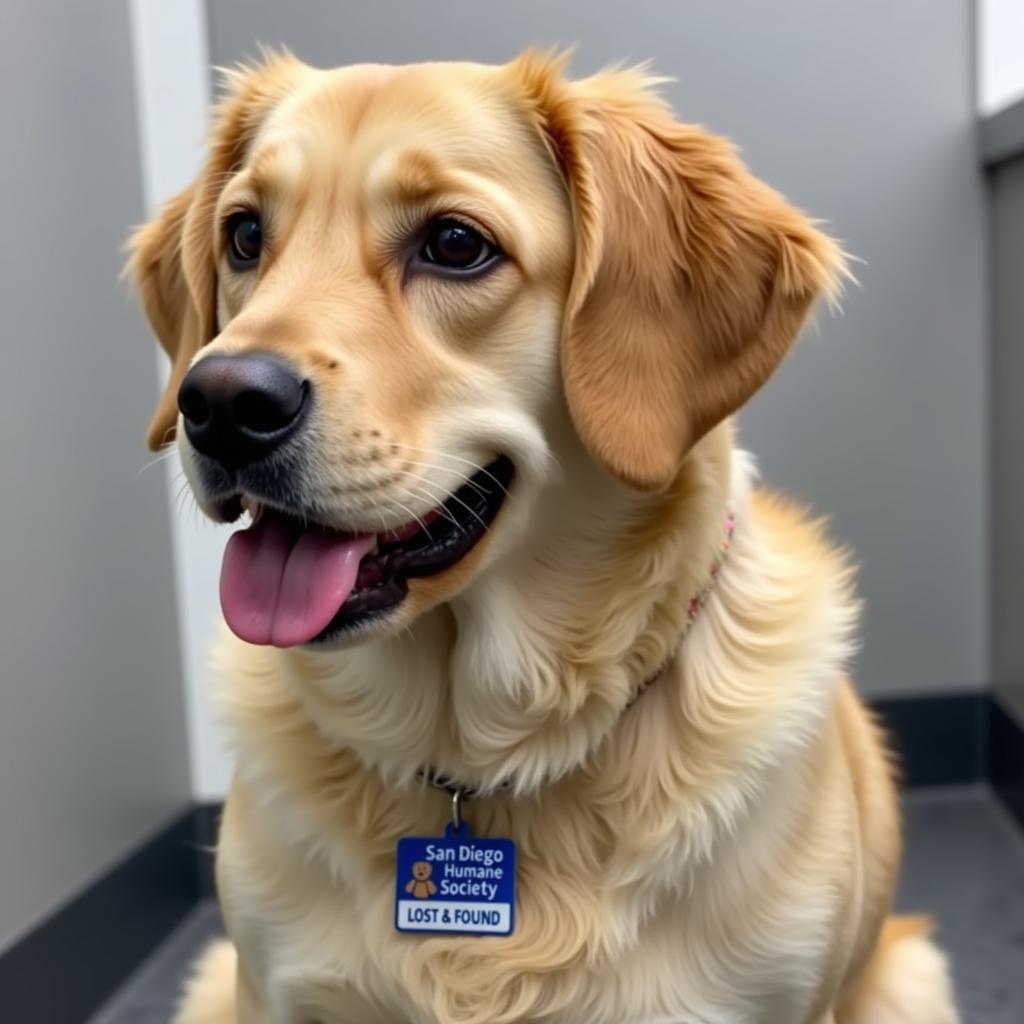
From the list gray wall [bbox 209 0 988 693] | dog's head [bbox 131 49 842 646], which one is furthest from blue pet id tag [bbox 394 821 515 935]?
gray wall [bbox 209 0 988 693]

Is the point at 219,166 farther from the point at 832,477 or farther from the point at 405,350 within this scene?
the point at 832,477

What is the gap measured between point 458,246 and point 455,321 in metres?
0.06

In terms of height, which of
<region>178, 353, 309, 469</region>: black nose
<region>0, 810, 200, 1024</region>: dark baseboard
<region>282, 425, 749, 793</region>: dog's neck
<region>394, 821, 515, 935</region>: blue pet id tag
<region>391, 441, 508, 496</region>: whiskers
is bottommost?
<region>0, 810, 200, 1024</region>: dark baseboard

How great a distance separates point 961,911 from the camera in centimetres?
197

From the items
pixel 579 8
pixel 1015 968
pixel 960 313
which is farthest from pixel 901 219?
pixel 1015 968

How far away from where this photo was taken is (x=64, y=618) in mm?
1695

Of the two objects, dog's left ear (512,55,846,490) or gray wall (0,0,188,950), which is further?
gray wall (0,0,188,950)

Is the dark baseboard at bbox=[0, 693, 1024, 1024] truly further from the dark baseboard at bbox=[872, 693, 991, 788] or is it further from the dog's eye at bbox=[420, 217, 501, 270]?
the dog's eye at bbox=[420, 217, 501, 270]

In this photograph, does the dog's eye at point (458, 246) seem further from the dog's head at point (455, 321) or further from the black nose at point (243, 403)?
the black nose at point (243, 403)

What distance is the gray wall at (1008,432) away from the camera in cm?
214

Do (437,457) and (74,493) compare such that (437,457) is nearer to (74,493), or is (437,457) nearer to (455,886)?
(455,886)

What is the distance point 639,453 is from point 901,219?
1466 mm

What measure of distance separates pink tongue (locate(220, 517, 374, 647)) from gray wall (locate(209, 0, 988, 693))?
4.41 feet

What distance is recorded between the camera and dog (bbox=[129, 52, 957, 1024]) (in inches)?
38.4
